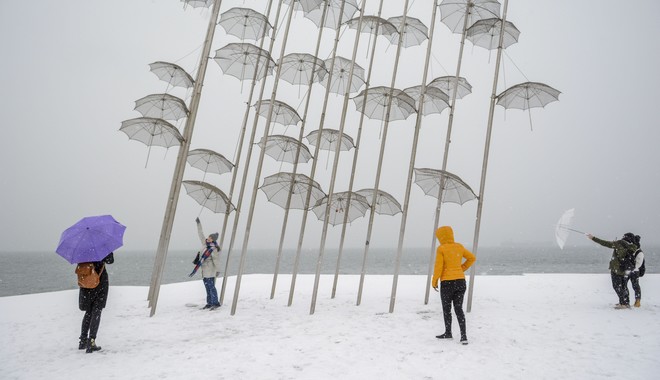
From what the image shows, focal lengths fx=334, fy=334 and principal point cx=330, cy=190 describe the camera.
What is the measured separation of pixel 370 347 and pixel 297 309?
12.5ft

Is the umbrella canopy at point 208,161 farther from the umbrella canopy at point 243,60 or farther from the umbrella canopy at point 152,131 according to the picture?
the umbrella canopy at point 243,60

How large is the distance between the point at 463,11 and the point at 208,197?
1012 cm

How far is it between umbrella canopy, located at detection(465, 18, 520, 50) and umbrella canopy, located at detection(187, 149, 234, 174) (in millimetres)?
8786

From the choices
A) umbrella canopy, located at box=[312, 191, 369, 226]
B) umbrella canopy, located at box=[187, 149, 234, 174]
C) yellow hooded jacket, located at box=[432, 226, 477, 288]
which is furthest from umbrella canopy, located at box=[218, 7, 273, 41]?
yellow hooded jacket, located at box=[432, 226, 477, 288]

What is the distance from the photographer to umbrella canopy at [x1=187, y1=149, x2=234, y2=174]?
10.9 meters

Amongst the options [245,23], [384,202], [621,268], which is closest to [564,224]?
[621,268]

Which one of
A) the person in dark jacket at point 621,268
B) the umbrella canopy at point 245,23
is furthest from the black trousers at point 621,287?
the umbrella canopy at point 245,23

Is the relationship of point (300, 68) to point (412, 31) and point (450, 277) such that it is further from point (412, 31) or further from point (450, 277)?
point (450, 277)

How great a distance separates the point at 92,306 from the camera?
642cm

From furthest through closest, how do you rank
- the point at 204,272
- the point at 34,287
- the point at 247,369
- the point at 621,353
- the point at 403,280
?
1. the point at 34,287
2. the point at 403,280
3. the point at 204,272
4. the point at 621,353
5. the point at 247,369

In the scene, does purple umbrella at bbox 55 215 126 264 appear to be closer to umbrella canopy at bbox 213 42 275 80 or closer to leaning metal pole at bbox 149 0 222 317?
leaning metal pole at bbox 149 0 222 317

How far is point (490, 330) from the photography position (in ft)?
23.8

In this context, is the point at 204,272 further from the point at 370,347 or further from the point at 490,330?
the point at 490,330

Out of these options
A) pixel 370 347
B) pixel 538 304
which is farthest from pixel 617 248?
pixel 370 347
